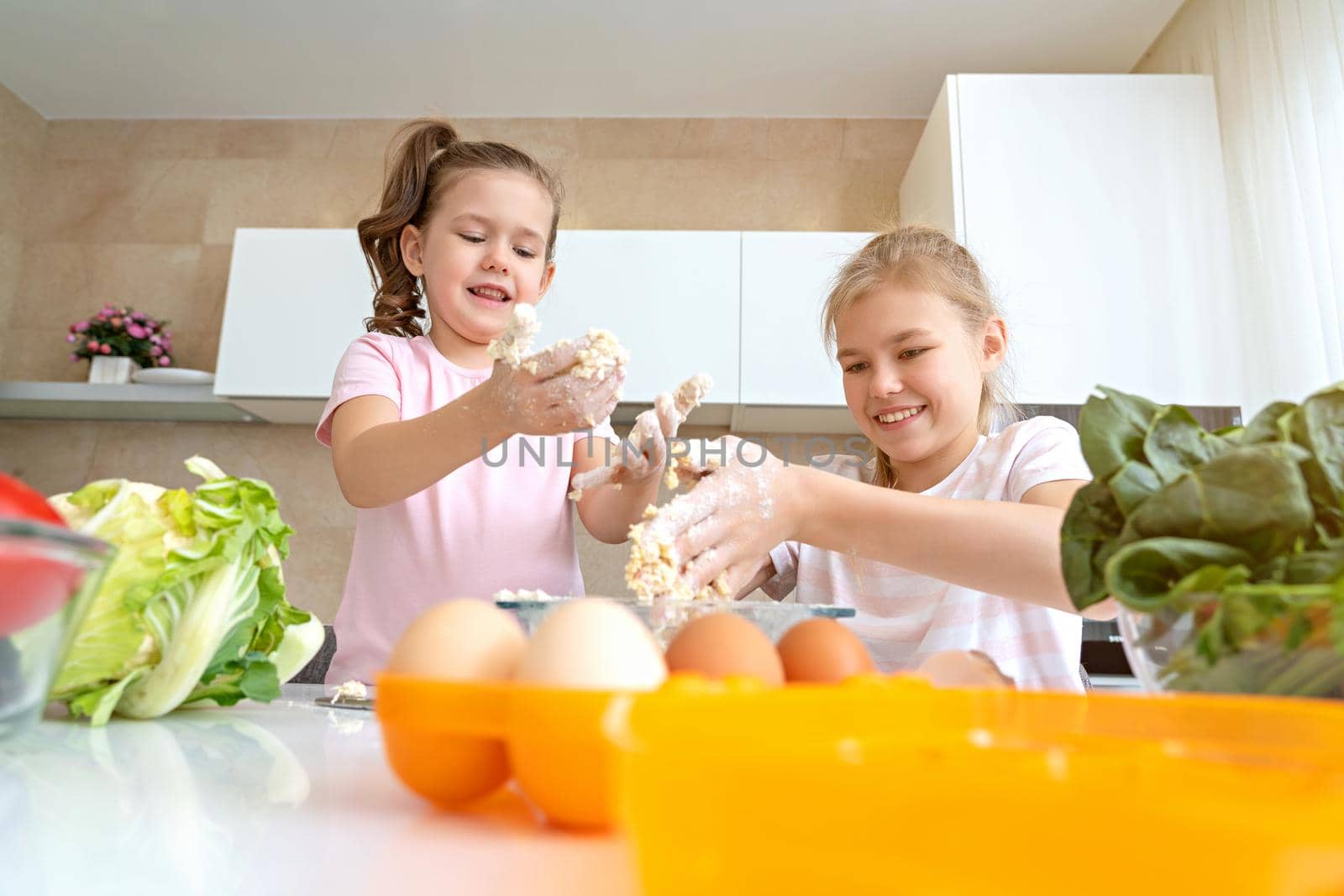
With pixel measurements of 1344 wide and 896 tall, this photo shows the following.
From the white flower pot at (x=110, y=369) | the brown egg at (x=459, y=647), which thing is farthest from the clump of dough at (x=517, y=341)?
the white flower pot at (x=110, y=369)

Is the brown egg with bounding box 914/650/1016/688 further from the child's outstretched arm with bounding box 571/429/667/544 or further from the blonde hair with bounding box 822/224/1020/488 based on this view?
the blonde hair with bounding box 822/224/1020/488

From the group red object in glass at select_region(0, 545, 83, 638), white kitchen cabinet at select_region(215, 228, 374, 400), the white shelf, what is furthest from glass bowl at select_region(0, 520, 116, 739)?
the white shelf

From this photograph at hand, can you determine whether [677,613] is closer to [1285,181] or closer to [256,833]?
[256,833]

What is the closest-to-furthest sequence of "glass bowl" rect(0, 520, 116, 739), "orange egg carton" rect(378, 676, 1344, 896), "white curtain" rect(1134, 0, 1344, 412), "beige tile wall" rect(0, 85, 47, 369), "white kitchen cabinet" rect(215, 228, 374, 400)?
"orange egg carton" rect(378, 676, 1344, 896) → "glass bowl" rect(0, 520, 116, 739) → "white curtain" rect(1134, 0, 1344, 412) → "white kitchen cabinet" rect(215, 228, 374, 400) → "beige tile wall" rect(0, 85, 47, 369)

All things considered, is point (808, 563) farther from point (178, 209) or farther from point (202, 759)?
point (178, 209)

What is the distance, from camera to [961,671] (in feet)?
1.60

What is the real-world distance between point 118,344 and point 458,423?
252 centimetres

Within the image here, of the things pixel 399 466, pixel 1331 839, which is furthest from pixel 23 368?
pixel 1331 839

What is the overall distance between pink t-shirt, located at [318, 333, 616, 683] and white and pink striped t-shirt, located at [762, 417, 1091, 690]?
0.34 metres

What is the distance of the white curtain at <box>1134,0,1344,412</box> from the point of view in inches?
82.0

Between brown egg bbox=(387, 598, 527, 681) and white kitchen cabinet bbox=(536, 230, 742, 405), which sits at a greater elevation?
white kitchen cabinet bbox=(536, 230, 742, 405)

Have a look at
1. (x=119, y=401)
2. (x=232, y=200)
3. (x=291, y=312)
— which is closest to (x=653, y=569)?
(x=291, y=312)

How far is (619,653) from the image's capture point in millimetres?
346

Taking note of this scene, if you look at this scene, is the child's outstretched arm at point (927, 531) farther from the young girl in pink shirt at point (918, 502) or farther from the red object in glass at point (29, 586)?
the red object in glass at point (29, 586)
